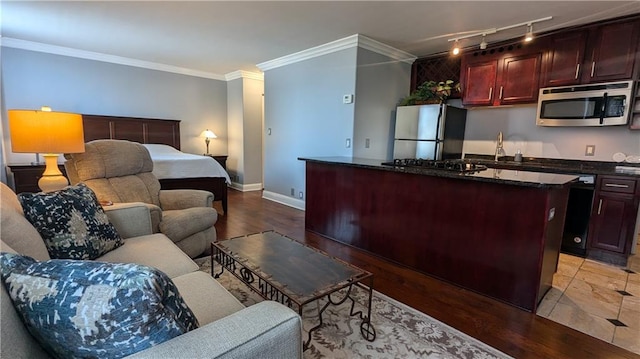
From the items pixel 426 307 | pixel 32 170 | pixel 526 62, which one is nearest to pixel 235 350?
pixel 426 307

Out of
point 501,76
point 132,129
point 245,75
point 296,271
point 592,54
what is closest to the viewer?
point 296,271

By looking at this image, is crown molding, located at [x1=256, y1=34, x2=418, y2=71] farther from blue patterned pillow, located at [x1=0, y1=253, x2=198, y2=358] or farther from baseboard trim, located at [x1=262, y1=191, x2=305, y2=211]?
blue patterned pillow, located at [x1=0, y1=253, x2=198, y2=358]

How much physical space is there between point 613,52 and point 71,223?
15.6 ft

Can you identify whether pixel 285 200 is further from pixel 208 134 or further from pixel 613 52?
pixel 613 52

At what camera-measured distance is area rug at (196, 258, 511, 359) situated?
161 cm

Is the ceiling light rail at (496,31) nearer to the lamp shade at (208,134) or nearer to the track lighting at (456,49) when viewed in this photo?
the track lighting at (456,49)

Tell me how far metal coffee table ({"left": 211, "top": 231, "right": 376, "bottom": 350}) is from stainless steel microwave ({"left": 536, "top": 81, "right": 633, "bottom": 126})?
313 centimetres

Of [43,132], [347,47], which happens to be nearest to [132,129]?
[43,132]

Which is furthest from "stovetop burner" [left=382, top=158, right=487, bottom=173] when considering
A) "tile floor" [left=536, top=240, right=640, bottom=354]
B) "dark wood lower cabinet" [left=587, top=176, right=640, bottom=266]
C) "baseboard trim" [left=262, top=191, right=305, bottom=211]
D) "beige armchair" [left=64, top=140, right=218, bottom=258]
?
"baseboard trim" [left=262, top=191, right=305, bottom=211]

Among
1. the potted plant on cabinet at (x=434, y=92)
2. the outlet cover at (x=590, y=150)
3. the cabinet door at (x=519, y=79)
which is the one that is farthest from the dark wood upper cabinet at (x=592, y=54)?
the potted plant on cabinet at (x=434, y=92)

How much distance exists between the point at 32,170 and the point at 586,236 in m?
6.63

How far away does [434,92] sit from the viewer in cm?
414

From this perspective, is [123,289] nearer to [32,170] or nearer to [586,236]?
[586,236]

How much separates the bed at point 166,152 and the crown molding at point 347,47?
1955 millimetres
